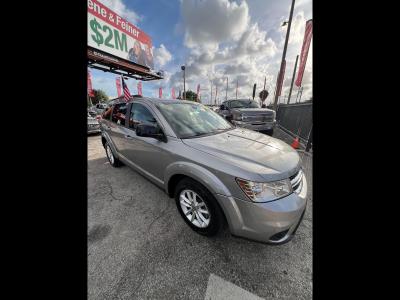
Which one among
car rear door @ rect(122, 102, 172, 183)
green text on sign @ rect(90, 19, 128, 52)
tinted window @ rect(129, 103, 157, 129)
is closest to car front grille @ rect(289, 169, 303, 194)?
car rear door @ rect(122, 102, 172, 183)

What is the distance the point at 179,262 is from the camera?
1.71 metres

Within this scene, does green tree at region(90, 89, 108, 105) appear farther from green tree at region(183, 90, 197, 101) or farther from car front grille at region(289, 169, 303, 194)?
car front grille at region(289, 169, 303, 194)

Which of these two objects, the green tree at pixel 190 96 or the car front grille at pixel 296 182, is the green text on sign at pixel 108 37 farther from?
the green tree at pixel 190 96

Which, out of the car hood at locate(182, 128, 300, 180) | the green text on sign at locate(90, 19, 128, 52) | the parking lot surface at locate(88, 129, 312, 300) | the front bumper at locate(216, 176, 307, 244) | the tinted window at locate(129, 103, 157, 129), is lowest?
the parking lot surface at locate(88, 129, 312, 300)

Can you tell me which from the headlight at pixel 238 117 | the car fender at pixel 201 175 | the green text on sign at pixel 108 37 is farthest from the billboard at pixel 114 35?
the car fender at pixel 201 175

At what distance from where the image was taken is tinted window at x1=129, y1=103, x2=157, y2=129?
261cm

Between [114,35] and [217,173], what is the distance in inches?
801

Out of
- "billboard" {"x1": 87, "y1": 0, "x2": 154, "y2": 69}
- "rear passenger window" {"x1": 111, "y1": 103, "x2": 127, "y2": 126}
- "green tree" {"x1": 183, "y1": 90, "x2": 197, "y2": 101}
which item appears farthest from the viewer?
"green tree" {"x1": 183, "y1": 90, "x2": 197, "y2": 101}

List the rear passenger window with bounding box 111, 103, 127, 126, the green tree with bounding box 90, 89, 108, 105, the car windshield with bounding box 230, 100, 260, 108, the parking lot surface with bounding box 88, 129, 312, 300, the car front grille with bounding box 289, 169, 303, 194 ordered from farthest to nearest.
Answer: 1. the green tree with bounding box 90, 89, 108, 105
2. the car windshield with bounding box 230, 100, 260, 108
3. the rear passenger window with bounding box 111, 103, 127, 126
4. the car front grille with bounding box 289, 169, 303, 194
5. the parking lot surface with bounding box 88, 129, 312, 300

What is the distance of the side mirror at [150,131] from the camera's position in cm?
213
